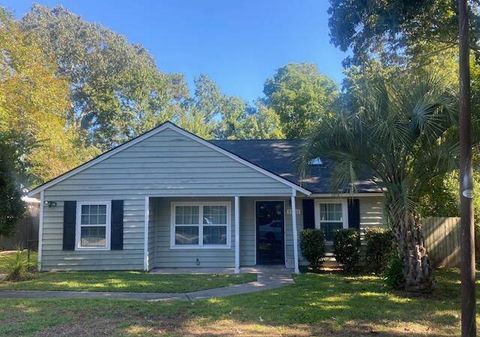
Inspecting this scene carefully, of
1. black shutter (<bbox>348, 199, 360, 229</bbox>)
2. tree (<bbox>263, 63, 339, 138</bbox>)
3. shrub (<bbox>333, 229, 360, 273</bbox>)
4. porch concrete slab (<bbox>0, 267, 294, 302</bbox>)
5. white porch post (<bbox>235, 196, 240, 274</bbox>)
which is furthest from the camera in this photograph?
tree (<bbox>263, 63, 339, 138</bbox>)

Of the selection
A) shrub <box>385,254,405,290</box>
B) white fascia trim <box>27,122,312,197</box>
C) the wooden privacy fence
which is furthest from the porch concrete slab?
the wooden privacy fence

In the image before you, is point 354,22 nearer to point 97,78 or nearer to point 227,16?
point 227,16

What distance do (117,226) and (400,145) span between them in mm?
9003

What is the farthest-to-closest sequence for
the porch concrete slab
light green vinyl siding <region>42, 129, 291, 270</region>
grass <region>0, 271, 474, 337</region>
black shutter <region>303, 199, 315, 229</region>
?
black shutter <region>303, 199, 315, 229</region> < light green vinyl siding <region>42, 129, 291, 270</region> < the porch concrete slab < grass <region>0, 271, 474, 337</region>

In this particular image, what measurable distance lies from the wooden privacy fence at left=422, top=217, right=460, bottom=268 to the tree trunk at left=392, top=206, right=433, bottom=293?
218 inches

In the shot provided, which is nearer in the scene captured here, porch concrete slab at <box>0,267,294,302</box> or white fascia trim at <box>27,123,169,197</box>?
porch concrete slab at <box>0,267,294,302</box>

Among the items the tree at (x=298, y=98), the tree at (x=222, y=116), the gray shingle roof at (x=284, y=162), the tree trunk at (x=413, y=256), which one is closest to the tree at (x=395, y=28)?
the gray shingle roof at (x=284, y=162)

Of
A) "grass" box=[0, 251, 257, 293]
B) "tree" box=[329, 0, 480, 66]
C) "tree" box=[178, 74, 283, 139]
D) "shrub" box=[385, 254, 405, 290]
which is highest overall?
"tree" box=[178, 74, 283, 139]

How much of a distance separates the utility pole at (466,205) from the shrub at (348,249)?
765 centimetres

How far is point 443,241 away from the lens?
48.8ft

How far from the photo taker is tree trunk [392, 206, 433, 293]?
31.3 ft

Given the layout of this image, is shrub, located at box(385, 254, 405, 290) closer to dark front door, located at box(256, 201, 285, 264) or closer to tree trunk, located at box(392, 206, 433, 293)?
tree trunk, located at box(392, 206, 433, 293)

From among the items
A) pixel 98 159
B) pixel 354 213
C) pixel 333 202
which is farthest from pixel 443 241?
pixel 98 159

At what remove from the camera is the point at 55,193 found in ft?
46.7
